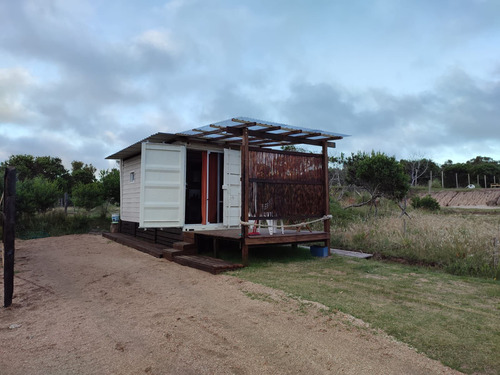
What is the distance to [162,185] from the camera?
7.31m

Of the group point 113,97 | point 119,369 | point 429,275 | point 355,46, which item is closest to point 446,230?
point 429,275

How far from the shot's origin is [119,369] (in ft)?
8.00

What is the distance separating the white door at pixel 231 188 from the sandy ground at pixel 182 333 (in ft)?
9.27

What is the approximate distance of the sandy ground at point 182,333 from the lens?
2.48m

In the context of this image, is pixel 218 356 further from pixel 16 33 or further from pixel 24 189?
pixel 24 189

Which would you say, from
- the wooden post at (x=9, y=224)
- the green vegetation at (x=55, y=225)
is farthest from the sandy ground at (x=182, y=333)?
the green vegetation at (x=55, y=225)

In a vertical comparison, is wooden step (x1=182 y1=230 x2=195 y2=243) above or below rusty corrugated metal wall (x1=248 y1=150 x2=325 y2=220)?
below

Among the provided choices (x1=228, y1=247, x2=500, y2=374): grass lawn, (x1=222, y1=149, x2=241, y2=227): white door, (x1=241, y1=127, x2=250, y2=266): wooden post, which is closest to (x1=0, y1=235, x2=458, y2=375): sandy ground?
(x1=228, y1=247, x2=500, y2=374): grass lawn

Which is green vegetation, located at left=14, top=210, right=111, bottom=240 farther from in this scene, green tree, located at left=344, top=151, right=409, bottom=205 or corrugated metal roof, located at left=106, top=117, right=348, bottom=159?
green tree, located at left=344, top=151, right=409, bottom=205

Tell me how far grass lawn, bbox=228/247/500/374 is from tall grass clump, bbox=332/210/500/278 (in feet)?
1.47

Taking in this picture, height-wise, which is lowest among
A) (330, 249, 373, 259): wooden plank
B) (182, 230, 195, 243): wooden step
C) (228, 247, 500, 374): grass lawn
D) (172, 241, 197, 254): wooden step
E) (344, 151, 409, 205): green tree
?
(228, 247, 500, 374): grass lawn

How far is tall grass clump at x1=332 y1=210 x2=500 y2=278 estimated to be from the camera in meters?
5.49

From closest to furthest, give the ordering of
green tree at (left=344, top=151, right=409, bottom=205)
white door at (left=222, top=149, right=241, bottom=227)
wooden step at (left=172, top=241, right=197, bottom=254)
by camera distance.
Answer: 1. wooden step at (left=172, top=241, right=197, bottom=254)
2. white door at (left=222, top=149, right=241, bottom=227)
3. green tree at (left=344, top=151, right=409, bottom=205)

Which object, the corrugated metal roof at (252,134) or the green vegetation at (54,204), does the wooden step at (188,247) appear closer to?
the corrugated metal roof at (252,134)
